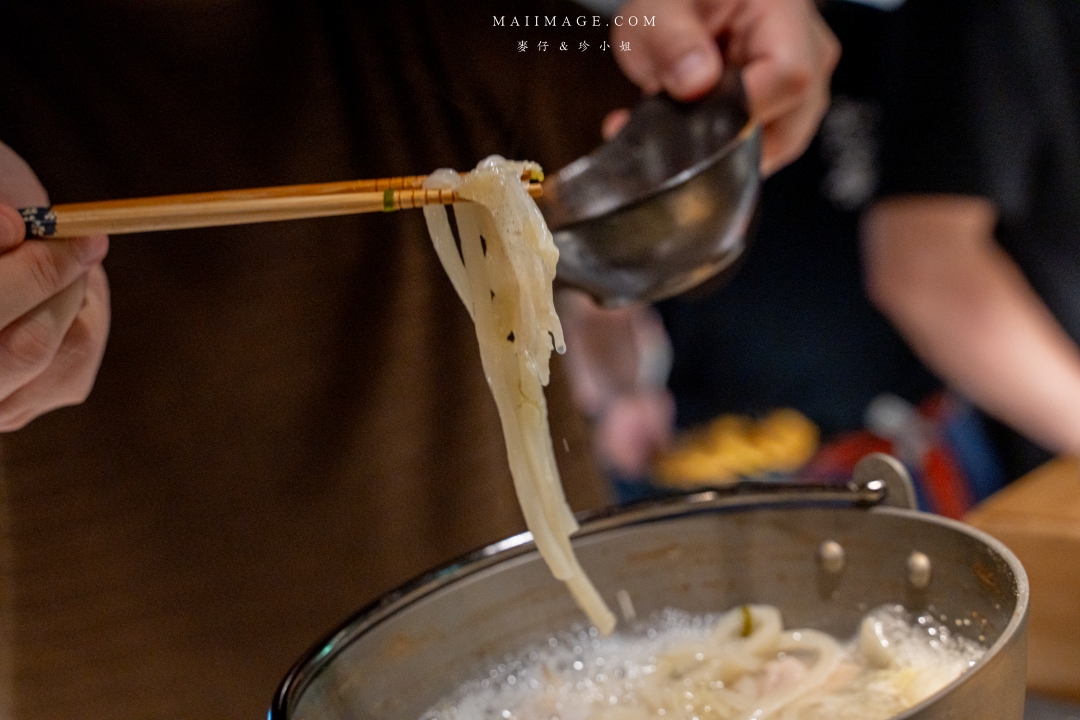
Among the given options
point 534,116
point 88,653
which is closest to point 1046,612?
point 534,116

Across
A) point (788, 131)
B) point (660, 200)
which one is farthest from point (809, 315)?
point (660, 200)

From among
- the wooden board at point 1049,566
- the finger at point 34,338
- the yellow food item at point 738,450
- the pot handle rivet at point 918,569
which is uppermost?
the finger at point 34,338

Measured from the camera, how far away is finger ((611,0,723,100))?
128 cm

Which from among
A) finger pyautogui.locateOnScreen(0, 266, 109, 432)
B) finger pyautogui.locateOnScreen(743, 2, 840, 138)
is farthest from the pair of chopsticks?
finger pyautogui.locateOnScreen(743, 2, 840, 138)

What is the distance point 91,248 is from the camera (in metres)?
0.95

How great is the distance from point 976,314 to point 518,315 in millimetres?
2325

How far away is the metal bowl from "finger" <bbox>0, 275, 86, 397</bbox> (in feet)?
1.99

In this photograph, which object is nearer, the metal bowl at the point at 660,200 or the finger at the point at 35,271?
the finger at the point at 35,271

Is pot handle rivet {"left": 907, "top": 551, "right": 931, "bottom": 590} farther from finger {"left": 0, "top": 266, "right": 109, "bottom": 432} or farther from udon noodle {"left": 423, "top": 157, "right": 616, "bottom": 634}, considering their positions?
finger {"left": 0, "top": 266, "right": 109, "bottom": 432}

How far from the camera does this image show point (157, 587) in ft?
4.37

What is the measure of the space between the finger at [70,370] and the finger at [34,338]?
87mm

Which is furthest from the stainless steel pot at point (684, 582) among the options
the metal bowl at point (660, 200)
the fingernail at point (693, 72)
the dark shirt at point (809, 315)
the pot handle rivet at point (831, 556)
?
the dark shirt at point (809, 315)

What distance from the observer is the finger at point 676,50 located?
128 centimetres

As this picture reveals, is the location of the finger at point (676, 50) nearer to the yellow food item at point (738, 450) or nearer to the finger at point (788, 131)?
the finger at point (788, 131)
